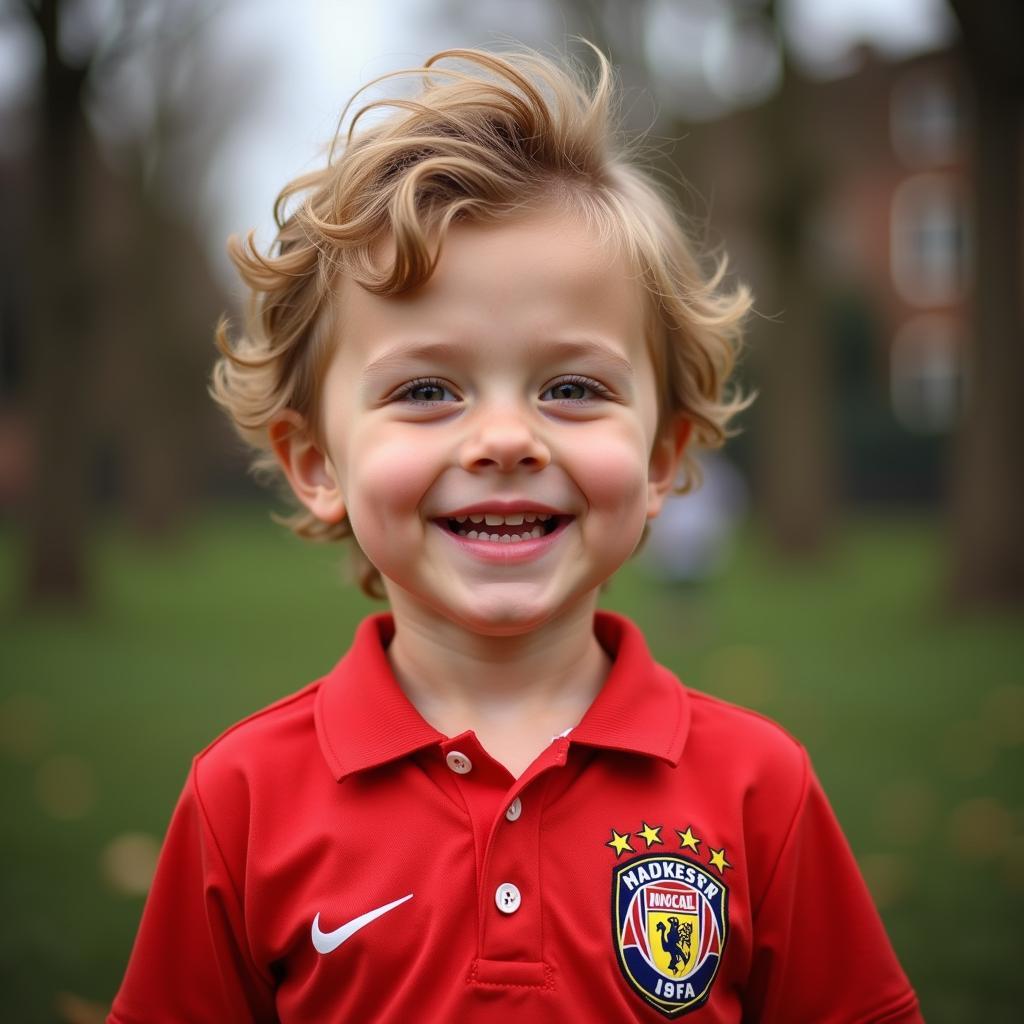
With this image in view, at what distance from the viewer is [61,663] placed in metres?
8.52

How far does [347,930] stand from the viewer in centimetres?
175

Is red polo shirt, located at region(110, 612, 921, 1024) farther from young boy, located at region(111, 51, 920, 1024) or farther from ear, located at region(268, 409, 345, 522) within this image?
ear, located at region(268, 409, 345, 522)

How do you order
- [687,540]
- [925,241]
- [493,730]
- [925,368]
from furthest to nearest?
[925,368] < [925,241] < [687,540] < [493,730]

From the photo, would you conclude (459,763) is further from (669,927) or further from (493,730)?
(669,927)

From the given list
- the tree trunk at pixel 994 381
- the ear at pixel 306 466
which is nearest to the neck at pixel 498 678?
the ear at pixel 306 466

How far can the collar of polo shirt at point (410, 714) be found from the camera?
1847 mm

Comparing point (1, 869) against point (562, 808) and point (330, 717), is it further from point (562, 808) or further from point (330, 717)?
point (562, 808)

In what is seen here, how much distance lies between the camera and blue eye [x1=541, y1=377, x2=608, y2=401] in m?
1.82

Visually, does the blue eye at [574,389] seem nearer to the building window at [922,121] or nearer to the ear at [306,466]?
the ear at [306,466]

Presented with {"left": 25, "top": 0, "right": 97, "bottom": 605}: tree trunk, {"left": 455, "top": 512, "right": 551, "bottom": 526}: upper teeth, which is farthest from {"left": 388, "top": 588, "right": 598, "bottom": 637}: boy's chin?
{"left": 25, "top": 0, "right": 97, "bottom": 605}: tree trunk

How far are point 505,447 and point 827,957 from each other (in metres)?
0.99

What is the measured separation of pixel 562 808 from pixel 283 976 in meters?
0.53

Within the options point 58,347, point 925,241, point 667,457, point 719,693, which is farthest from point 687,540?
point 925,241

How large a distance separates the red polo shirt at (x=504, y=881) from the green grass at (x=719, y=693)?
106 cm
